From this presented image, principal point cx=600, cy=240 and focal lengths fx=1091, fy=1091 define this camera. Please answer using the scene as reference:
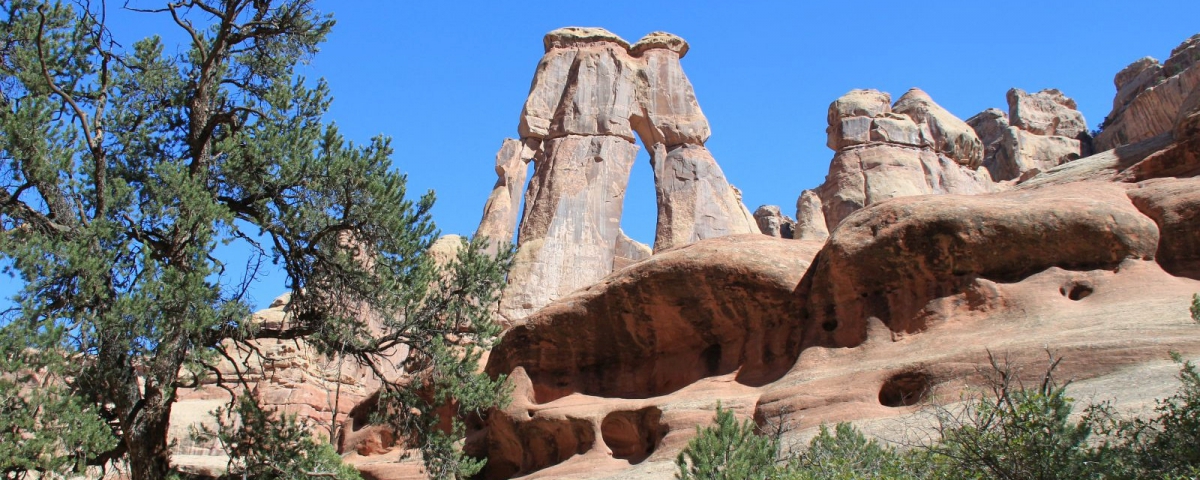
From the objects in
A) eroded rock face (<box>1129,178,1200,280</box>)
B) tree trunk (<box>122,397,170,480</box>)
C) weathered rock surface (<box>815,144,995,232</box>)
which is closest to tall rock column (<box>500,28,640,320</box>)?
weathered rock surface (<box>815,144,995,232</box>)

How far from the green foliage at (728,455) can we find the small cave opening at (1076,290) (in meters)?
6.55

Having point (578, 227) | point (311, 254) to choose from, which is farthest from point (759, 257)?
point (578, 227)

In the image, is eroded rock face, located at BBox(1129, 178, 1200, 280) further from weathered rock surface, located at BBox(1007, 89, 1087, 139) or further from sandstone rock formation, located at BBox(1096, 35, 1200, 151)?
weathered rock surface, located at BBox(1007, 89, 1087, 139)

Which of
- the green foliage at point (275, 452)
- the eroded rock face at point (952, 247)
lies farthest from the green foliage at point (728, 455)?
the green foliage at point (275, 452)

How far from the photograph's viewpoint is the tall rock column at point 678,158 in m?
39.1

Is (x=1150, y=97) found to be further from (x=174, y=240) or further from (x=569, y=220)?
(x=174, y=240)

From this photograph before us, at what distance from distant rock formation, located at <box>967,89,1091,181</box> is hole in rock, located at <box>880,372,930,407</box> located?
36357 millimetres

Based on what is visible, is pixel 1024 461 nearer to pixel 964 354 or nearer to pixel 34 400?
pixel 964 354

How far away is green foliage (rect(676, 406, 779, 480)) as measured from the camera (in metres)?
10.9

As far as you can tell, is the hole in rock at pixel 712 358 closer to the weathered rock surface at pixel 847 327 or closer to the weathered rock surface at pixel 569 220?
the weathered rock surface at pixel 847 327

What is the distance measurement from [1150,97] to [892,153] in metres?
11.5

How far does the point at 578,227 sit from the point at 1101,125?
99.7 feet

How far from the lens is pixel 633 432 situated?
58.1 feet

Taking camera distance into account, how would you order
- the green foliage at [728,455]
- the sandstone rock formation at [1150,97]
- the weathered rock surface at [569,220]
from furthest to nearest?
the sandstone rock formation at [1150,97] → the weathered rock surface at [569,220] → the green foliage at [728,455]
